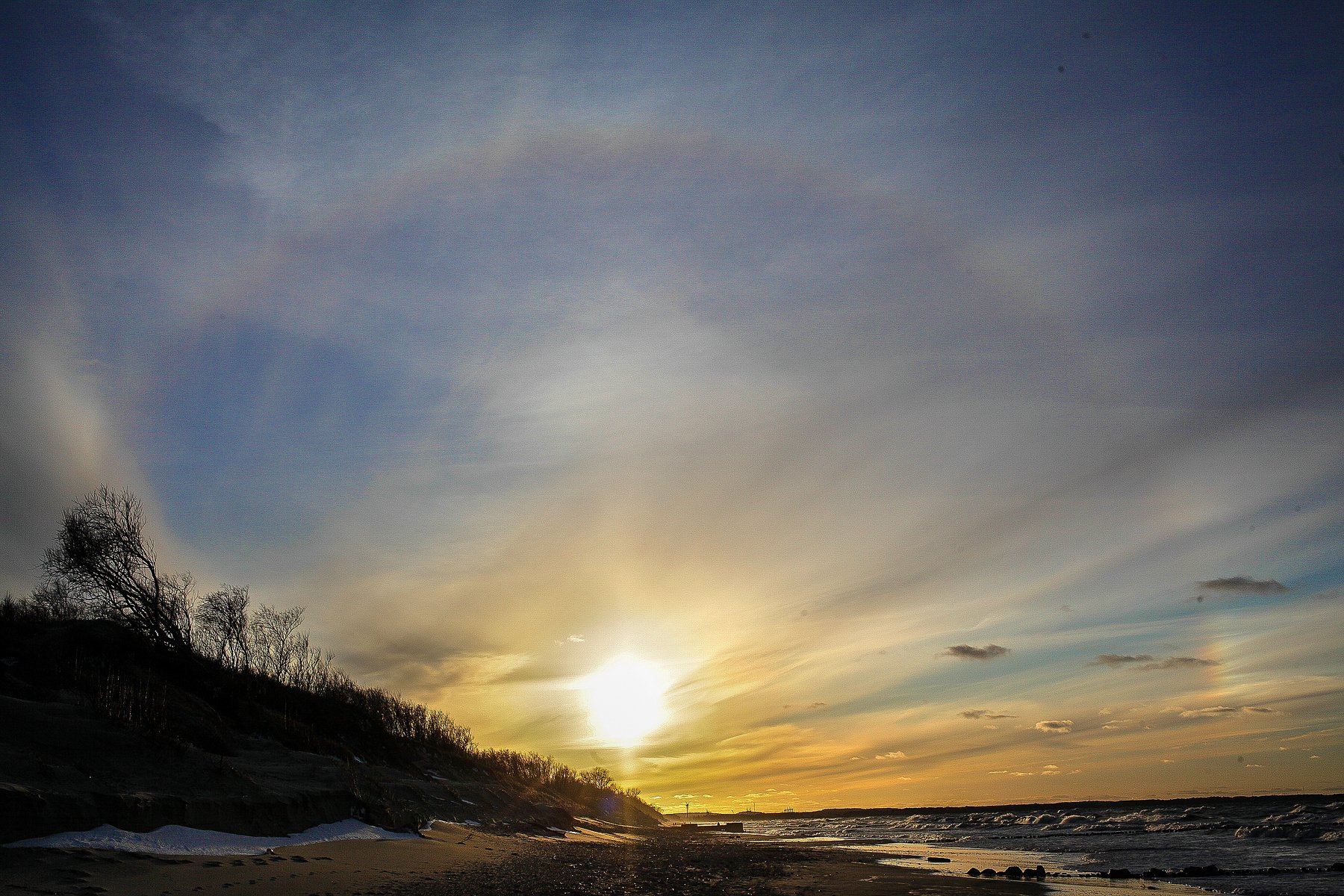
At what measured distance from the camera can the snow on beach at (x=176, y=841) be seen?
12867 millimetres

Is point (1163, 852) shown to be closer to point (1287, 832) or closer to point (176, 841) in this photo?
point (1287, 832)

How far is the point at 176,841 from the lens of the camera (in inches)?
587

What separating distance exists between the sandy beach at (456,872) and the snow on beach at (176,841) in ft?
1.54

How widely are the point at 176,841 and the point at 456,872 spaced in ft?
20.3

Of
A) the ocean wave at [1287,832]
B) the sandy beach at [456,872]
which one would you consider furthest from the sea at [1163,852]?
the sandy beach at [456,872]

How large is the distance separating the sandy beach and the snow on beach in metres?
0.47

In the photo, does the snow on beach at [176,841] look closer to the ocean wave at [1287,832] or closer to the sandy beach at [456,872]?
the sandy beach at [456,872]

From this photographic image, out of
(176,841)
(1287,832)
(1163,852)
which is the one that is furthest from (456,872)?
(1287,832)

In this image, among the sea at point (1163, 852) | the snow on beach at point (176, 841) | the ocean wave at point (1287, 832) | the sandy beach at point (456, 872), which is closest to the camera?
the sandy beach at point (456, 872)

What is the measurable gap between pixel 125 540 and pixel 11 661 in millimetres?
20385

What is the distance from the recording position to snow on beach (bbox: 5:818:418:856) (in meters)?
12.9

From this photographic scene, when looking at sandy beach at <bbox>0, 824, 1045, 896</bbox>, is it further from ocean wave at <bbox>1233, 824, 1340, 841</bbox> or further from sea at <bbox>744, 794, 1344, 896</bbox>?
ocean wave at <bbox>1233, 824, 1340, 841</bbox>

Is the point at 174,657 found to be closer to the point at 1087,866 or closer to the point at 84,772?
the point at 84,772

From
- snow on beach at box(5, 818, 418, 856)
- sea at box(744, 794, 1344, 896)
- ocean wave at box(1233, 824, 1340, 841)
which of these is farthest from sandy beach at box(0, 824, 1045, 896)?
ocean wave at box(1233, 824, 1340, 841)
